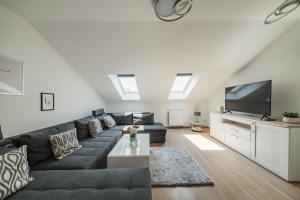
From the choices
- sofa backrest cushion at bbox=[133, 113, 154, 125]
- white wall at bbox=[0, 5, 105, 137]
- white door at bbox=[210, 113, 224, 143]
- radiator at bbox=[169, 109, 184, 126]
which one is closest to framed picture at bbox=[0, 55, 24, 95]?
white wall at bbox=[0, 5, 105, 137]

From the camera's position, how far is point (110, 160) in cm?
202

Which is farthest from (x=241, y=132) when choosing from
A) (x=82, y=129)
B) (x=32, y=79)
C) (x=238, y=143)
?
(x=32, y=79)

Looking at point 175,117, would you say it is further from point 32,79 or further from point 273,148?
point 32,79

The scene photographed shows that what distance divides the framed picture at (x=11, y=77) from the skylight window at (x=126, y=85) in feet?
7.63

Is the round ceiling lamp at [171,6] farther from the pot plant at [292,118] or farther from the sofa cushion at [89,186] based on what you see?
the pot plant at [292,118]

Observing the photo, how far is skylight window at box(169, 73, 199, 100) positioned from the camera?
460cm

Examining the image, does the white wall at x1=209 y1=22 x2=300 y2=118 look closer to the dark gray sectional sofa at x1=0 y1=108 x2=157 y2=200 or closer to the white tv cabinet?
the white tv cabinet

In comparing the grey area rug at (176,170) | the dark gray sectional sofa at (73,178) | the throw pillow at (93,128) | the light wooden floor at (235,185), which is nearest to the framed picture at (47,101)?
the dark gray sectional sofa at (73,178)

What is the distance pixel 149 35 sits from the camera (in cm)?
264

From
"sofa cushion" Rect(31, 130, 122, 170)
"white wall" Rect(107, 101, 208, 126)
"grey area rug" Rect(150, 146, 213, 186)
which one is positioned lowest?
"grey area rug" Rect(150, 146, 213, 186)

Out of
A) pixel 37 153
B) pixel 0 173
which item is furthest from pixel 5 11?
pixel 0 173

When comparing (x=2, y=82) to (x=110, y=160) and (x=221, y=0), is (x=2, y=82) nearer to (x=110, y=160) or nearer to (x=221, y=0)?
(x=110, y=160)

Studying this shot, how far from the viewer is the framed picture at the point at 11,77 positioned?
1.77m

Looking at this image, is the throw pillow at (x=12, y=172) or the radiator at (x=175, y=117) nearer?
the throw pillow at (x=12, y=172)
